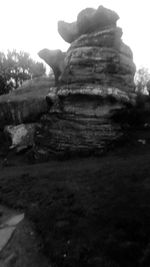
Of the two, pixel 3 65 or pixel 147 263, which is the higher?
pixel 3 65

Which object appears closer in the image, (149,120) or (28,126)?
(149,120)

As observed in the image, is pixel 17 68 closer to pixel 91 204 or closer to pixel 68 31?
pixel 68 31

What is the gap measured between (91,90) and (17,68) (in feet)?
119

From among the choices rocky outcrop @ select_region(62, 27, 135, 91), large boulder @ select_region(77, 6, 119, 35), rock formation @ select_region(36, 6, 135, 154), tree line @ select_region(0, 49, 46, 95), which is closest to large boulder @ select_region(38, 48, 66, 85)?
rock formation @ select_region(36, 6, 135, 154)

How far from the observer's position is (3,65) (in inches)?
2048

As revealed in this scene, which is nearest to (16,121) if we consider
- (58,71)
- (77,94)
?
(58,71)

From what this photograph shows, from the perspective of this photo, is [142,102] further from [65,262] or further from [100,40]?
[65,262]

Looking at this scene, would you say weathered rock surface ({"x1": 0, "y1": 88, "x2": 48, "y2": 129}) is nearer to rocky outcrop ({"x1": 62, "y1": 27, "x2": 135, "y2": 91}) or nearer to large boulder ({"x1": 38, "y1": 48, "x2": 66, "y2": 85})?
large boulder ({"x1": 38, "y1": 48, "x2": 66, "y2": 85})

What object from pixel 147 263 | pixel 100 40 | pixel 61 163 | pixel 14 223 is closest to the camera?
pixel 147 263

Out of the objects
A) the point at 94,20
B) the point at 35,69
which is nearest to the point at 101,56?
the point at 94,20

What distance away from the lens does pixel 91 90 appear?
20.1 m

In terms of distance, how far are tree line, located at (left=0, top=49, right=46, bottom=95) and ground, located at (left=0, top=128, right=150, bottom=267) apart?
120ft

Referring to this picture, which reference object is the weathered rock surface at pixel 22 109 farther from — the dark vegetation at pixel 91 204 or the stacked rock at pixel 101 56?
the dark vegetation at pixel 91 204

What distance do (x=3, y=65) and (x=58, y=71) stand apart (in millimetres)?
27422
